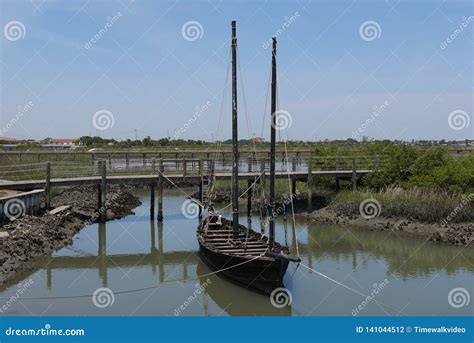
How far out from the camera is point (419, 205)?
24.1 meters

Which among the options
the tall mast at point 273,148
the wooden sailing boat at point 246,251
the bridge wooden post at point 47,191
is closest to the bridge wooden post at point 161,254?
the wooden sailing boat at point 246,251

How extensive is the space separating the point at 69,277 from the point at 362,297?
9.23m

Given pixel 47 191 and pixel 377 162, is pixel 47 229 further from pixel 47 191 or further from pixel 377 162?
pixel 377 162
